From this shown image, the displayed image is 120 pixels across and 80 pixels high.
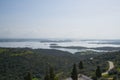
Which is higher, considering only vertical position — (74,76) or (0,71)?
(74,76)

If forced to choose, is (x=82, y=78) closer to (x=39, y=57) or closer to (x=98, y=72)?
(x=98, y=72)

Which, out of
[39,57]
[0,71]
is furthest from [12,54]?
[0,71]

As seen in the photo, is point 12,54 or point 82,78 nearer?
point 82,78

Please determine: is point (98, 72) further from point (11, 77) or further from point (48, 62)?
point (48, 62)

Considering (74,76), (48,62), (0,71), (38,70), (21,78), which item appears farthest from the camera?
(48,62)

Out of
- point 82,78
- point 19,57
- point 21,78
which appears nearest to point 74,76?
point 82,78

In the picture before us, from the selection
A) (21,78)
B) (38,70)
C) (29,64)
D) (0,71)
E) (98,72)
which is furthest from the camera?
(29,64)

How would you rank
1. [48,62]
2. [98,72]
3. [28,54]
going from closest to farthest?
[98,72] → [48,62] → [28,54]

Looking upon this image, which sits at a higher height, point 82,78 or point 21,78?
point 82,78

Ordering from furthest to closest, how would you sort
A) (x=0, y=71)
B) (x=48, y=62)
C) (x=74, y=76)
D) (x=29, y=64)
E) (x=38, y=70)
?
(x=48, y=62) < (x=29, y=64) < (x=38, y=70) < (x=0, y=71) < (x=74, y=76)
